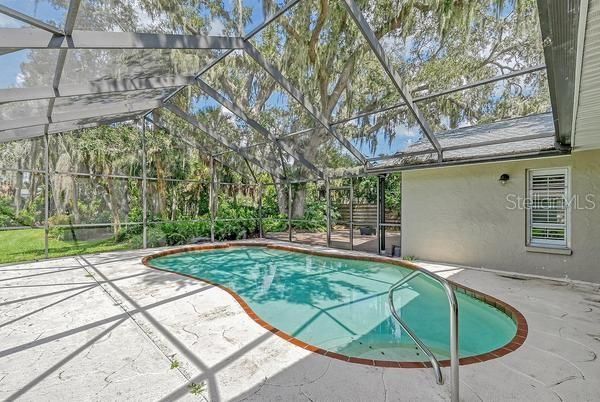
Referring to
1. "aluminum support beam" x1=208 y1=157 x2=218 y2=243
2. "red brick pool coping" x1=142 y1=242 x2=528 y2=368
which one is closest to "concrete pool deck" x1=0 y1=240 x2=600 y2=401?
"red brick pool coping" x1=142 y1=242 x2=528 y2=368

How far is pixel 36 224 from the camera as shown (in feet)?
25.7

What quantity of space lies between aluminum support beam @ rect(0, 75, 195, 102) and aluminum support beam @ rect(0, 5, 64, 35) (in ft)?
5.12

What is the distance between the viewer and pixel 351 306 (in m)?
4.85

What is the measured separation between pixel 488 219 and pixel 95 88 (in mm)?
8306

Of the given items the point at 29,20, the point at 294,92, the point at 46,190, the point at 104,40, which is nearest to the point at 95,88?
the point at 104,40

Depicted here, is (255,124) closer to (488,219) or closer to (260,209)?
(260,209)

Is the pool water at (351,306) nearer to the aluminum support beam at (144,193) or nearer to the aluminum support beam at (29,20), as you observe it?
the aluminum support beam at (144,193)

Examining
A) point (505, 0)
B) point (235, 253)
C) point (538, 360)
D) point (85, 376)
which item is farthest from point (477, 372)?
point (235, 253)

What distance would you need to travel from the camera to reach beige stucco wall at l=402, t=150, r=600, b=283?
5305mm

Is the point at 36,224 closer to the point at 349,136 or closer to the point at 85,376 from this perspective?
the point at 85,376

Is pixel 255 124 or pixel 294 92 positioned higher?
pixel 294 92

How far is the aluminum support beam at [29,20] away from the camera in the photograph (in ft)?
8.69

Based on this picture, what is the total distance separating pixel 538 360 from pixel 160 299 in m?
4.72

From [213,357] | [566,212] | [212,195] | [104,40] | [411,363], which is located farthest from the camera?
[212,195]
